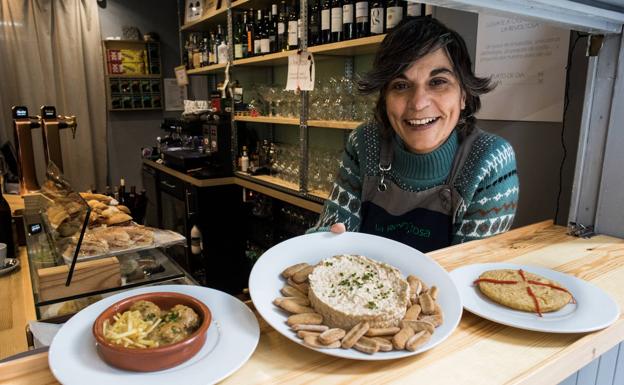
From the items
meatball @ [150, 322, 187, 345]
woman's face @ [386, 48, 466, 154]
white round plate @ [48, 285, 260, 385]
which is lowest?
white round plate @ [48, 285, 260, 385]

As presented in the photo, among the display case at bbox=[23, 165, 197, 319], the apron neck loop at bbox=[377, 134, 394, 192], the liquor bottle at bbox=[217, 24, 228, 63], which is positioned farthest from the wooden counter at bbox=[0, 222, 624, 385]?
the liquor bottle at bbox=[217, 24, 228, 63]

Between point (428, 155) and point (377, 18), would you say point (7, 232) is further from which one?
point (377, 18)

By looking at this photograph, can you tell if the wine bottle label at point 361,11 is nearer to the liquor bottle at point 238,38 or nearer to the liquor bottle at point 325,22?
the liquor bottle at point 325,22

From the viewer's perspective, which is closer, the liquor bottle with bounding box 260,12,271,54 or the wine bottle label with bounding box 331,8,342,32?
the wine bottle label with bounding box 331,8,342,32

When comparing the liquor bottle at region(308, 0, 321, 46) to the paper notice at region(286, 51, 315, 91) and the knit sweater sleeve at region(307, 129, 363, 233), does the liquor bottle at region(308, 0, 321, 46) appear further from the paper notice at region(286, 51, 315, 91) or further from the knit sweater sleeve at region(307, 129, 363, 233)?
the knit sweater sleeve at region(307, 129, 363, 233)

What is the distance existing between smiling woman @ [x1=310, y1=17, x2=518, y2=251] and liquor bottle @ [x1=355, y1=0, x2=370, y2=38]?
3.00ft

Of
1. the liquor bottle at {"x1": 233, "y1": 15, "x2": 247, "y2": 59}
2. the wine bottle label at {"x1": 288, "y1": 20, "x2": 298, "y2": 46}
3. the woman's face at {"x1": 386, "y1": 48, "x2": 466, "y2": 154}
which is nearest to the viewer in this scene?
the woman's face at {"x1": 386, "y1": 48, "x2": 466, "y2": 154}

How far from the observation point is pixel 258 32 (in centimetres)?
330

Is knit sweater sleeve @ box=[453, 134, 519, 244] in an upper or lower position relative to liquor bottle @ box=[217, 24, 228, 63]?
lower

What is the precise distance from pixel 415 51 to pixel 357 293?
83 centimetres

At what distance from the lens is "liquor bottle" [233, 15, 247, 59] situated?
135 inches

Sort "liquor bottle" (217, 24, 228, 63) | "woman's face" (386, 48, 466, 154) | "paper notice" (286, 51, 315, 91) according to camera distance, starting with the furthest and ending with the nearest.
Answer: "liquor bottle" (217, 24, 228, 63)
"paper notice" (286, 51, 315, 91)
"woman's face" (386, 48, 466, 154)

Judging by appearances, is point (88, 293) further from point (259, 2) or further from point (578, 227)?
point (259, 2)

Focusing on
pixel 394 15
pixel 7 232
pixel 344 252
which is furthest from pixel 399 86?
pixel 7 232
